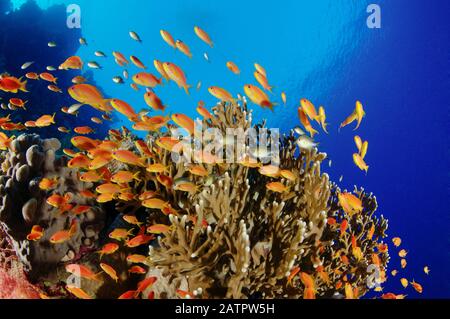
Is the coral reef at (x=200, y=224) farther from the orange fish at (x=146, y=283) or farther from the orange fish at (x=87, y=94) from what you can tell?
the orange fish at (x=87, y=94)

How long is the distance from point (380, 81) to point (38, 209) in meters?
49.8

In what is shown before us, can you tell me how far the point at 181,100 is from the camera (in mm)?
82938

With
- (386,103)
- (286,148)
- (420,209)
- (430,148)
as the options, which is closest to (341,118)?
(386,103)

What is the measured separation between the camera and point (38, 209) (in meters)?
4.38

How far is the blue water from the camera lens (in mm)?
36656

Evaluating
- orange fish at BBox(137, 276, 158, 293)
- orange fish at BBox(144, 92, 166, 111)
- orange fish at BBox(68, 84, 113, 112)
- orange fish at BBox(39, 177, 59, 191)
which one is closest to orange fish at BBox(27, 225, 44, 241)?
orange fish at BBox(39, 177, 59, 191)

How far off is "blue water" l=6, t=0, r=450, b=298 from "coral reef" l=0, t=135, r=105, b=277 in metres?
32.0

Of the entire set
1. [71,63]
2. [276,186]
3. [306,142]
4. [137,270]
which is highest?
[71,63]

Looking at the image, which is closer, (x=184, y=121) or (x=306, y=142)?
(x=184, y=121)

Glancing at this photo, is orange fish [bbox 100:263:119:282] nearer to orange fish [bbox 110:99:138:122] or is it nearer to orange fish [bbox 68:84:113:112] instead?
orange fish [bbox 110:99:138:122]

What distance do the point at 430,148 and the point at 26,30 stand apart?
44.9 m

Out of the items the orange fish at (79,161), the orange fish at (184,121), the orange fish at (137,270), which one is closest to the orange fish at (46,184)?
the orange fish at (79,161)

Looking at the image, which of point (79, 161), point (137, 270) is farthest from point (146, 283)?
point (79, 161)

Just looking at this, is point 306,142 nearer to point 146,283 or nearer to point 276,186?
point 276,186
